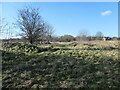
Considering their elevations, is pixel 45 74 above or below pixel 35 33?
below

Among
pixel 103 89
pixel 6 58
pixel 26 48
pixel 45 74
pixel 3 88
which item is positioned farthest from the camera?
pixel 26 48

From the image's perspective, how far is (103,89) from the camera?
2865mm

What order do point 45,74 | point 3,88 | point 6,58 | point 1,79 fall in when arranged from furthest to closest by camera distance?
point 6,58, point 45,74, point 1,79, point 3,88

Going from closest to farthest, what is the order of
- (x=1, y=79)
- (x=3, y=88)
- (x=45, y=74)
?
1. (x=3, y=88)
2. (x=1, y=79)
3. (x=45, y=74)

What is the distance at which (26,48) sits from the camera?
757 centimetres

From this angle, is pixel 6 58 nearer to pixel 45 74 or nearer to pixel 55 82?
pixel 45 74

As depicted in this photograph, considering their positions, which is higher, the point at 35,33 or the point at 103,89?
the point at 35,33

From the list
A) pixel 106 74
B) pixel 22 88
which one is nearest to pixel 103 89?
pixel 106 74

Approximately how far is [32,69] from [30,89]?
1215 millimetres

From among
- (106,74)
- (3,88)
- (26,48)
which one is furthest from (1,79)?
(26,48)

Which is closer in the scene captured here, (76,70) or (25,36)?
(76,70)

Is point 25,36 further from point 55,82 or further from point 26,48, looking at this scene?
point 55,82

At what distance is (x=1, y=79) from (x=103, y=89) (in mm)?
3080

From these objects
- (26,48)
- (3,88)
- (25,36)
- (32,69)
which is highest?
(25,36)
